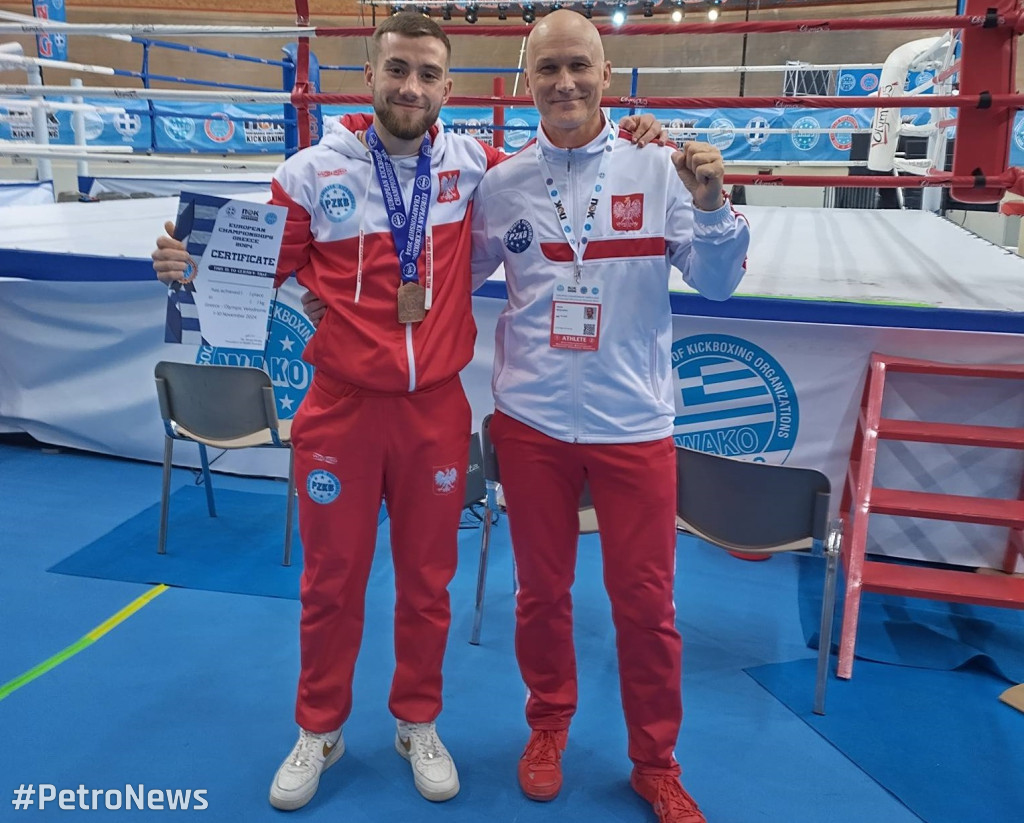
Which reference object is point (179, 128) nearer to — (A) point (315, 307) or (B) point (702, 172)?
(A) point (315, 307)

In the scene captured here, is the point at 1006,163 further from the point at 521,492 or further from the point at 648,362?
the point at 521,492

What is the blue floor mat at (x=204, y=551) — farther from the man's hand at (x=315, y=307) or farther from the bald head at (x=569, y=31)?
the bald head at (x=569, y=31)

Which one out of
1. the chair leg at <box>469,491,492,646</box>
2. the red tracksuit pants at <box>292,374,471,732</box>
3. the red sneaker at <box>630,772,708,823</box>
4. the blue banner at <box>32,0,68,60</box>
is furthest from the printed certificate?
the blue banner at <box>32,0,68,60</box>

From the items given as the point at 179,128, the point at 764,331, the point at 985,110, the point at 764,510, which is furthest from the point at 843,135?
the point at 764,510

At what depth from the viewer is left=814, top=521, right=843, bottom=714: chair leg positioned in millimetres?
1917

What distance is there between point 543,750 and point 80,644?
126cm

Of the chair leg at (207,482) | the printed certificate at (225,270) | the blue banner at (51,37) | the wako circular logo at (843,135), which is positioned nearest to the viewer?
the printed certificate at (225,270)

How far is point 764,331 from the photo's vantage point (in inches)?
104

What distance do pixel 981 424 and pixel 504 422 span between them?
5.62 feet

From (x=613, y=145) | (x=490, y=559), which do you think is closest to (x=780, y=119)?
(x=490, y=559)

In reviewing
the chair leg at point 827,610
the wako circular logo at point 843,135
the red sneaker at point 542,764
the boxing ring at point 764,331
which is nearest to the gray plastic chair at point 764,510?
the chair leg at point 827,610

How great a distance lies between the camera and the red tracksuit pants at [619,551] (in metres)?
1.57

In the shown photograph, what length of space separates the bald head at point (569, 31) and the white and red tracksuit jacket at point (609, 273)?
15cm

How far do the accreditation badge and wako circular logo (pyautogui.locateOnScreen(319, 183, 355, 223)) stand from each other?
1.35 ft
